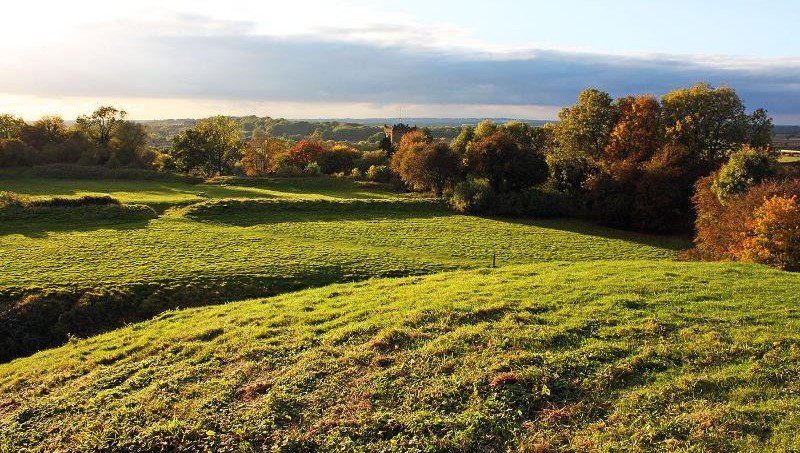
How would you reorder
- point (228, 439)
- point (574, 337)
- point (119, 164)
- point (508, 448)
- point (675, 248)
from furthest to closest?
point (119, 164) < point (675, 248) < point (574, 337) < point (228, 439) < point (508, 448)

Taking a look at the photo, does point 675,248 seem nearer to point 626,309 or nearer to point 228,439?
point 626,309

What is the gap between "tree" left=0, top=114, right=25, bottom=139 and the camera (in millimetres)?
86125

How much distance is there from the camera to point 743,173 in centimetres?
4025

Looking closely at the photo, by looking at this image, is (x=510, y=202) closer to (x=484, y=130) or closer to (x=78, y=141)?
(x=484, y=130)

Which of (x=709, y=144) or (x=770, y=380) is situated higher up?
(x=709, y=144)

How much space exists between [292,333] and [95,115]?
94200 millimetres

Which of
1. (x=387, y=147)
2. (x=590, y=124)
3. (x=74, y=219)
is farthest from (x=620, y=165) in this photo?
(x=74, y=219)

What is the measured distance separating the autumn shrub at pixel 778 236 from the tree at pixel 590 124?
35.0m

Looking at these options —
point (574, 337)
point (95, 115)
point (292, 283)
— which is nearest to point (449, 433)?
point (574, 337)

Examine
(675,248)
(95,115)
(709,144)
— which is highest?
(95,115)

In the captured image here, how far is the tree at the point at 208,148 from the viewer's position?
298 feet

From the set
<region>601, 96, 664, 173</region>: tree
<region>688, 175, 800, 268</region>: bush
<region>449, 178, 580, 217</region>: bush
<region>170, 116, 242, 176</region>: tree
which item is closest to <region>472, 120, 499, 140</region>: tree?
<region>449, 178, 580, 217</region>: bush

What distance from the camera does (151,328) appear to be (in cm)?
2073

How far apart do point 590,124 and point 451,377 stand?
57.6 meters
